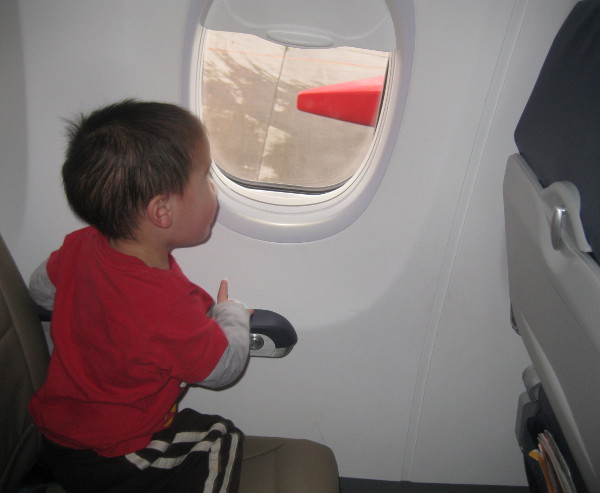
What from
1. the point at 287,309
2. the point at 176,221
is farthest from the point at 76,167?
the point at 287,309

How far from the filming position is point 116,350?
93 centimetres

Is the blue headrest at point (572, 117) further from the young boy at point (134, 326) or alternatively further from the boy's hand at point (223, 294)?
the boy's hand at point (223, 294)

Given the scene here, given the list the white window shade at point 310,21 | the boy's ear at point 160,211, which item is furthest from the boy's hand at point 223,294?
the white window shade at point 310,21

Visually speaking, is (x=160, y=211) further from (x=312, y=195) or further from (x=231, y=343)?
(x=312, y=195)

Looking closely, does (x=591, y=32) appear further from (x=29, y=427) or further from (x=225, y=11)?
(x=29, y=427)

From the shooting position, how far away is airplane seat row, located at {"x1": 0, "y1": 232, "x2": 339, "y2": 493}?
931mm

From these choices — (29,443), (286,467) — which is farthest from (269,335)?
(29,443)

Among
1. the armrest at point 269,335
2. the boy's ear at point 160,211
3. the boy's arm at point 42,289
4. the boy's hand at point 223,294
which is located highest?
the boy's ear at point 160,211

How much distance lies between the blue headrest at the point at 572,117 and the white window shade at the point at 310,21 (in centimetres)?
35

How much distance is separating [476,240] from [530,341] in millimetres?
333

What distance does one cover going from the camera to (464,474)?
1.62 m

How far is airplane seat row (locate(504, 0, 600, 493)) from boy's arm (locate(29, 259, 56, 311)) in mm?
962

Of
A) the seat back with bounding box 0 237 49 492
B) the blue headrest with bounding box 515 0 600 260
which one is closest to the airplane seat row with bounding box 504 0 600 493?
the blue headrest with bounding box 515 0 600 260

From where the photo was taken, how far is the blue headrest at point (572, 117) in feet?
2.30
